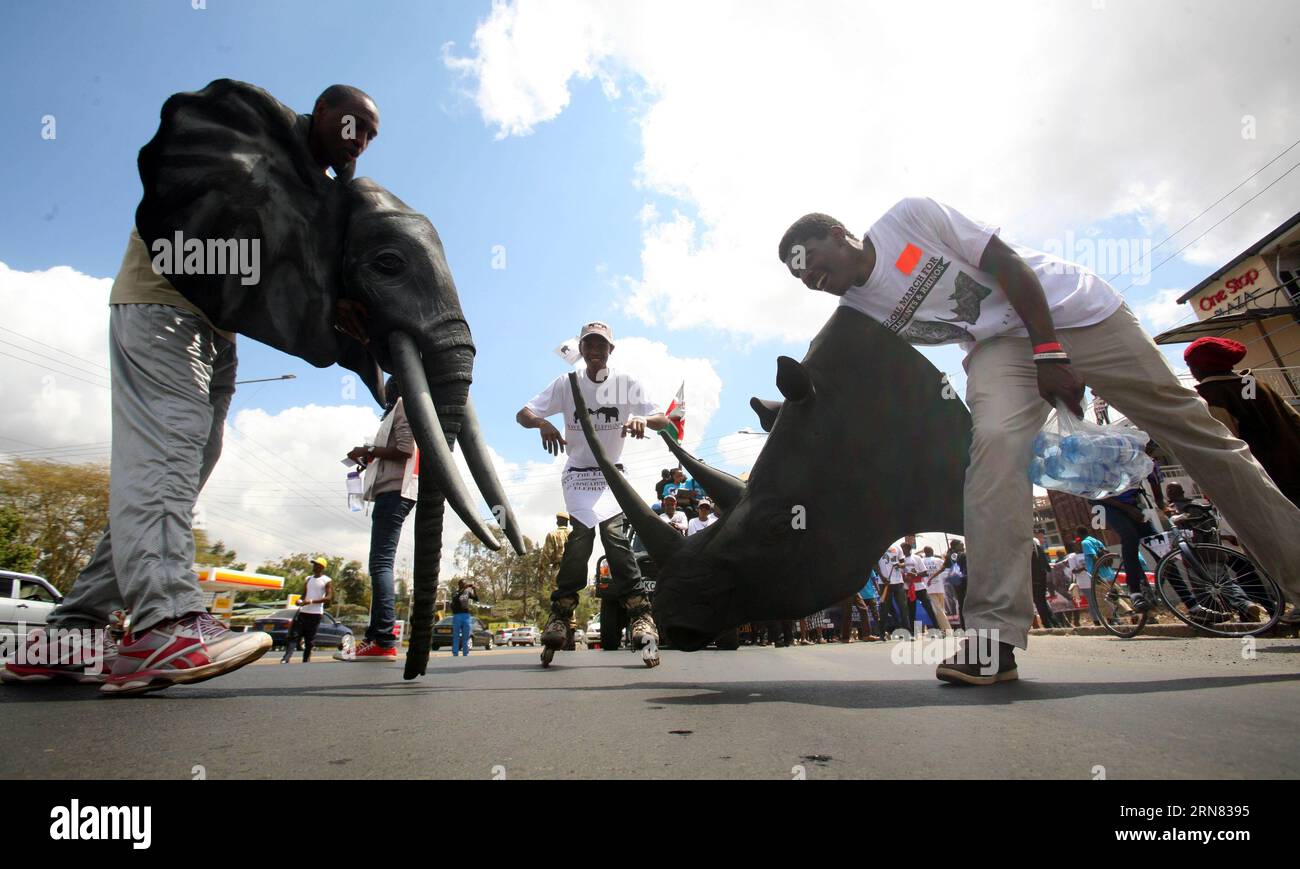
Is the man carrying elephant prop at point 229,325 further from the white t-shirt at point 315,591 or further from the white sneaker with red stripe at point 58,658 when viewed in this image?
the white t-shirt at point 315,591

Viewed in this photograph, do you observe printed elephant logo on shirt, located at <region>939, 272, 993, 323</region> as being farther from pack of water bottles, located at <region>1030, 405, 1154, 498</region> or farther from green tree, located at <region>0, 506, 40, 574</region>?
green tree, located at <region>0, 506, 40, 574</region>

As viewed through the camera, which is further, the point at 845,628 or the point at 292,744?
→ the point at 845,628

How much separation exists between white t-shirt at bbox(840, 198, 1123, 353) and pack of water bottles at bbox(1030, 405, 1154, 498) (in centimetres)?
45

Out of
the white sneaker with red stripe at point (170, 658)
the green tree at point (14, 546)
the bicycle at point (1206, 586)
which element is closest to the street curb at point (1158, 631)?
the bicycle at point (1206, 586)

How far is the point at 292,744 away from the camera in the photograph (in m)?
1.46

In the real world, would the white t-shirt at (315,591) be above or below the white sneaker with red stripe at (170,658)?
below

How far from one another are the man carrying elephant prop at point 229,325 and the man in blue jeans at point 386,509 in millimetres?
1978

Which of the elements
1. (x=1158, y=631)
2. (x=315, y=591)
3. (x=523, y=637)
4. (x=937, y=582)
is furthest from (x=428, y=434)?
(x=523, y=637)

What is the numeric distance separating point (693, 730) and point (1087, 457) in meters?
2.02

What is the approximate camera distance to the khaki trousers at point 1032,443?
2422mm

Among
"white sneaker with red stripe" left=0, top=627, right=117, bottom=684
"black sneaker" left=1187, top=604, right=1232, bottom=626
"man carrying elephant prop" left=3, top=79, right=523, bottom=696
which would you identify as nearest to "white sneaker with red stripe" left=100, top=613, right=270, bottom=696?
"man carrying elephant prop" left=3, top=79, right=523, bottom=696
